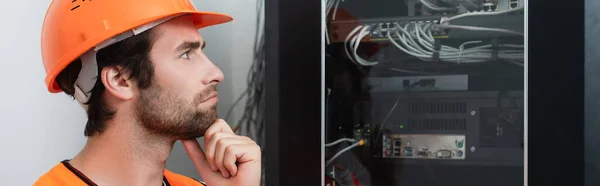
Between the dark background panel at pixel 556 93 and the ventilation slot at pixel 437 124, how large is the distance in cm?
25

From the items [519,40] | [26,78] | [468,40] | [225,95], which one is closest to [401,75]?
[468,40]

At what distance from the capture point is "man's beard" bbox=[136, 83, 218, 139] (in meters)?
1.07

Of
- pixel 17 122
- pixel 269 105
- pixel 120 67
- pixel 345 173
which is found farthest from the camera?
pixel 345 173

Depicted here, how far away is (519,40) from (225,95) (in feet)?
3.70

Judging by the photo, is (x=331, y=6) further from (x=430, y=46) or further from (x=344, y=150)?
(x=344, y=150)

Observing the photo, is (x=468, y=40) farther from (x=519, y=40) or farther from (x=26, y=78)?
(x=26, y=78)

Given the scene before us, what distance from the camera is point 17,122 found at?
1329 mm

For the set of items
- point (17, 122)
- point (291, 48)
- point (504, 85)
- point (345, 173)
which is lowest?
point (345, 173)

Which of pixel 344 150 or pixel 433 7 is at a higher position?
pixel 433 7

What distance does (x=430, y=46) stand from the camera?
67.6 inches

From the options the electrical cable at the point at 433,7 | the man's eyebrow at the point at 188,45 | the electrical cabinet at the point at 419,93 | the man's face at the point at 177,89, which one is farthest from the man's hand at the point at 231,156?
the electrical cable at the point at 433,7

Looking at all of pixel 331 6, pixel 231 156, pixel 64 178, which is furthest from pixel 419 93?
pixel 64 178

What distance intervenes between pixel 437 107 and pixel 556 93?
14.5 inches

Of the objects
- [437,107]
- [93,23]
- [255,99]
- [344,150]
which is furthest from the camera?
[255,99]
